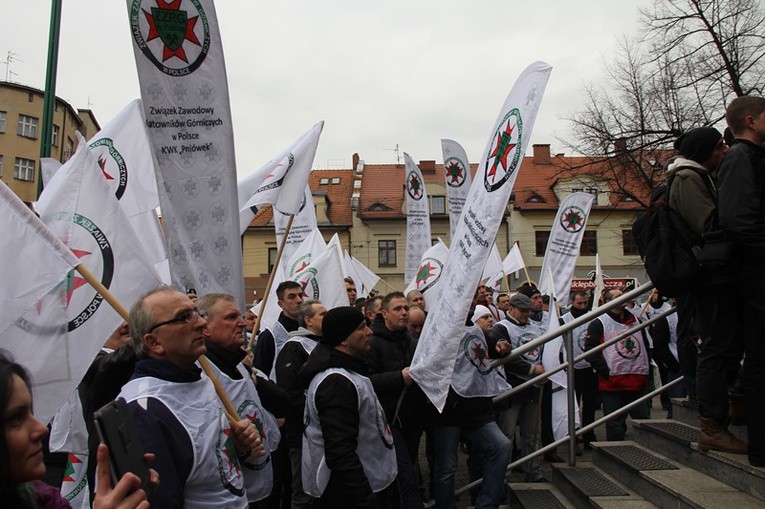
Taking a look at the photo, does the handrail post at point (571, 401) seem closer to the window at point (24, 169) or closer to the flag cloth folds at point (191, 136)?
the flag cloth folds at point (191, 136)

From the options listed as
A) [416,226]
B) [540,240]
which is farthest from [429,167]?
[416,226]

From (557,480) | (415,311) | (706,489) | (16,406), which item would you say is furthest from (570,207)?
(16,406)

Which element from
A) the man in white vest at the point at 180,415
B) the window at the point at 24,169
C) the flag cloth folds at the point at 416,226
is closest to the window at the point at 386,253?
the window at the point at 24,169

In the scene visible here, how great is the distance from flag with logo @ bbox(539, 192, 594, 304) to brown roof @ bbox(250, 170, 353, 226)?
34.1 meters

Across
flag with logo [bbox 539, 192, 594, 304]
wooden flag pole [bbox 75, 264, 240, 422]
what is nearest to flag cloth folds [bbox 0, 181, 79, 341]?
wooden flag pole [bbox 75, 264, 240, 422]

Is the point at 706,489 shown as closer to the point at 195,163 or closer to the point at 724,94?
the point at 195,163

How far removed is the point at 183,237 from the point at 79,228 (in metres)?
0.87

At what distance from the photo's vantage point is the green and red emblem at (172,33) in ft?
11.1

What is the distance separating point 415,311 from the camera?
20.1 ft

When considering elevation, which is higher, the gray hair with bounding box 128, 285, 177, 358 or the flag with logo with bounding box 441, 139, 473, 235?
the flag with logo with bounding box 441, 139, 473, 235

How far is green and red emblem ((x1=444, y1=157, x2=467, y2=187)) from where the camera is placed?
383 inches

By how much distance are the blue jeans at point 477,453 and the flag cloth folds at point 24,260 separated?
3339mm

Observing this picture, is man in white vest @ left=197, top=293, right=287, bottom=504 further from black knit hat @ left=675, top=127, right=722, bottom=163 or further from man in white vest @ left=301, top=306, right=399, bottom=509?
black knit hat @ left=675, top=127, right=722, bottom=163

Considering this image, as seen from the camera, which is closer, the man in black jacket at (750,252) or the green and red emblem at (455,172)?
the man in black jacket at (750,252)
